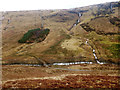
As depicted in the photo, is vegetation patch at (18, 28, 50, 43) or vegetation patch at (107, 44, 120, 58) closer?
vegetation patch at (107, 44, 120, 58)

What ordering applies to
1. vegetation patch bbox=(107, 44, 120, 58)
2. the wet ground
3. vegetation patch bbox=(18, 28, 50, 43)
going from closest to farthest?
1. the wet ground
2. vegetation patch bbox=(107, 44, 120, 58)
3. vegetation patch bbox=(18, 28, 50, 43)

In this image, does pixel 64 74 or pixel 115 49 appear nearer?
pixel 64 74

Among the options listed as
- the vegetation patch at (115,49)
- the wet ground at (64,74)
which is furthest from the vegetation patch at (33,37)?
the vegetation patch at (115,49)

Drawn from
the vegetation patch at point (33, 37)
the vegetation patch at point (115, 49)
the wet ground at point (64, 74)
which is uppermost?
the vegetation patch at point (33, 37)

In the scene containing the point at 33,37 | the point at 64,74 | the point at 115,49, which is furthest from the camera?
the point at 33,37

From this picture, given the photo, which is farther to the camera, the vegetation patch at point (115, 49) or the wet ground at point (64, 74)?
the vegetation patch at point (115, 49)

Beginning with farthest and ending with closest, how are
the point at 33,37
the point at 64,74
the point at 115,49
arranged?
1. the point at 33,37
2. the point at 115,49
3. the point at 64,74

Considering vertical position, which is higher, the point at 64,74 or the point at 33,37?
the point at 33,37

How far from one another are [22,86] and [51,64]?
81.4ft

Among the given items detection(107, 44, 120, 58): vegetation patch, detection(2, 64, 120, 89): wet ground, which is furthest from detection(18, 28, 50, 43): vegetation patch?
detection(107, 44, 120, 58): vegetation patch

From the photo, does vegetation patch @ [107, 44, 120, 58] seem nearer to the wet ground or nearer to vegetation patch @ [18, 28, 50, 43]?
the wet ground

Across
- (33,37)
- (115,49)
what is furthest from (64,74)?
(33,37)

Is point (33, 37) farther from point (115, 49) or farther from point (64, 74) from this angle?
point (115, 49)

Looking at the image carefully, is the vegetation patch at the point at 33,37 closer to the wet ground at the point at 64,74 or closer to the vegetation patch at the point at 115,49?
the wet ground at the point at 64,74
